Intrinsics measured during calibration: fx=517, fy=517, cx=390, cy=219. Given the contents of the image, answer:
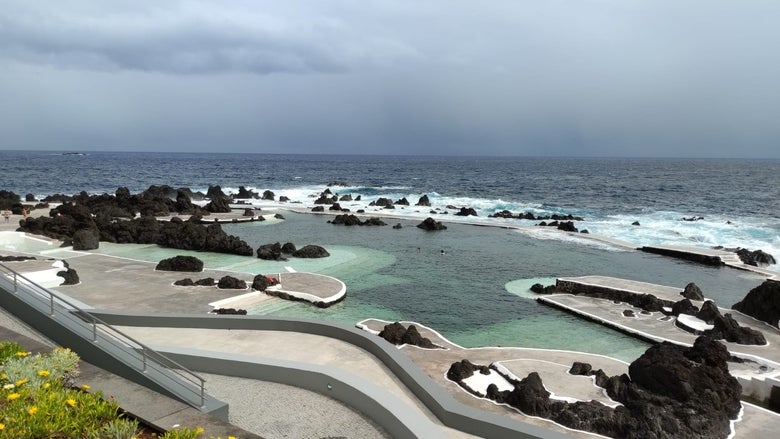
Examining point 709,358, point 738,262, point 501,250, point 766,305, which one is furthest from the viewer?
point 501,250

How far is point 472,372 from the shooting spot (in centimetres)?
1633

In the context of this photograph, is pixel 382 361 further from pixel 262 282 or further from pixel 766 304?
pixel 766 304

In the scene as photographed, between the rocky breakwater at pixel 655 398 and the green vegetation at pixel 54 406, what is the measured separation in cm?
1077

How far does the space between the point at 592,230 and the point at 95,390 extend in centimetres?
5811

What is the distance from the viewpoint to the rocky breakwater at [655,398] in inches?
522

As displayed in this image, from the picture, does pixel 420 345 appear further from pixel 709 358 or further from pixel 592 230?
pixel 592 230

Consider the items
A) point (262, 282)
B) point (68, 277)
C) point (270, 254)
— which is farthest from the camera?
point (270, 254)

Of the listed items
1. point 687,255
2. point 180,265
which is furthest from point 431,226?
point 180,265

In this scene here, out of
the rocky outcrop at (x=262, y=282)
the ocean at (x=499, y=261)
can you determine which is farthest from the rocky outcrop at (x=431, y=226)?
the rocky outcrop at (x=262, y=282)

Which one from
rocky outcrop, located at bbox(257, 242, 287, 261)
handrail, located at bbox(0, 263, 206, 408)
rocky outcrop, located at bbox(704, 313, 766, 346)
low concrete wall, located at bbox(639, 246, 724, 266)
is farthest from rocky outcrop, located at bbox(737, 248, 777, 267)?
handrail, located at bbox(0, 263, 206, 408)

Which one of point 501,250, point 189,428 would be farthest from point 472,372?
point 501,250

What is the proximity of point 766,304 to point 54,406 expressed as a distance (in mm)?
27721

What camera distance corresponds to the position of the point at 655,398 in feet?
47.0

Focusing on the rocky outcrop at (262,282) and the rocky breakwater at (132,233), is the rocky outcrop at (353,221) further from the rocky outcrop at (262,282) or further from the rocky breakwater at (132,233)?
the rocky outcrop at (262,282)
